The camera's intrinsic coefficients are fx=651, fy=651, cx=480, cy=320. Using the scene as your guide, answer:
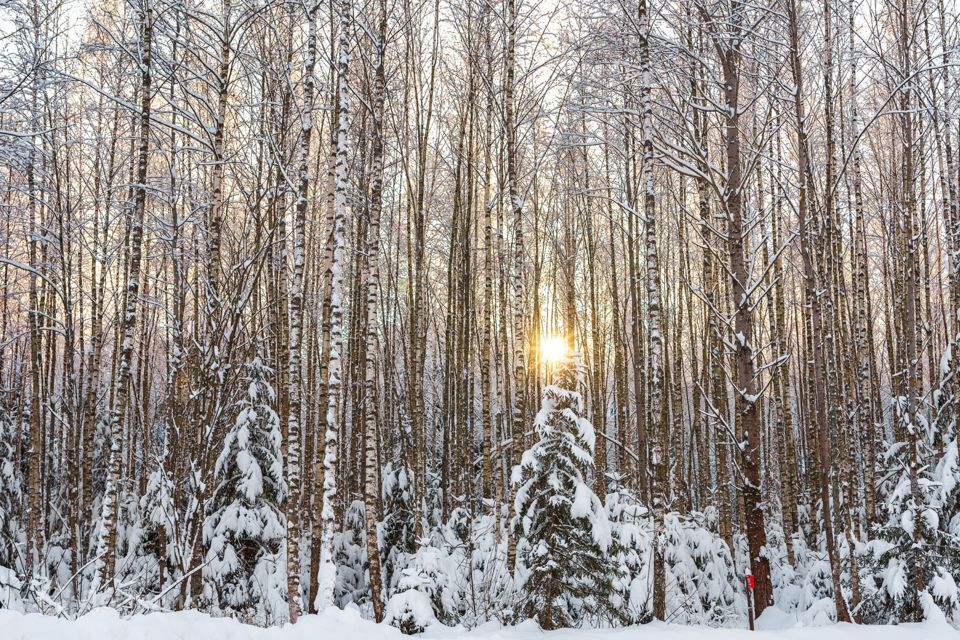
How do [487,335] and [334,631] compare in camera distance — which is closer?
[334,631]

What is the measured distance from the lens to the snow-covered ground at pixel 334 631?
14.5 feet

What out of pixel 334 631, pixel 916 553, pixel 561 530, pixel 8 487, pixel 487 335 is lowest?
pixel 334 631

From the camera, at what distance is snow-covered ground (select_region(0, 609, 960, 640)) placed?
4.43 metres

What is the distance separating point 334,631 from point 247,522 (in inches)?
186

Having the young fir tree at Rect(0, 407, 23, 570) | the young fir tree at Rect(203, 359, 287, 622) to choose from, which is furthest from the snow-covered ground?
the young fir tree at Rect(0, 407, 23, 570)

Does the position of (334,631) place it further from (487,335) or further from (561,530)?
(487,335)

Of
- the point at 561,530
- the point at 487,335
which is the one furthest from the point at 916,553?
the point at 487,335

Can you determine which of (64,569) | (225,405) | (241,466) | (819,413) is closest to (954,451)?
(819,413)

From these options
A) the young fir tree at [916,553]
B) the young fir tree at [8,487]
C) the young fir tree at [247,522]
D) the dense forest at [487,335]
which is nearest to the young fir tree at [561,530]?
the dense forest at [487,335]

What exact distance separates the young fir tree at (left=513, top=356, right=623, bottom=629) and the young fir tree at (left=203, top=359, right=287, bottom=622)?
4.55 meters

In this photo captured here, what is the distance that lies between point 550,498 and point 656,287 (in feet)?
10.0

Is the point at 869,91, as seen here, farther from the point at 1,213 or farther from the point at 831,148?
the point at 1,213

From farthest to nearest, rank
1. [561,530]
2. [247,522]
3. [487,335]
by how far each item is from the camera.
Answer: [487,335], [247,522], [561,530]

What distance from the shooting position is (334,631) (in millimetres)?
6254
